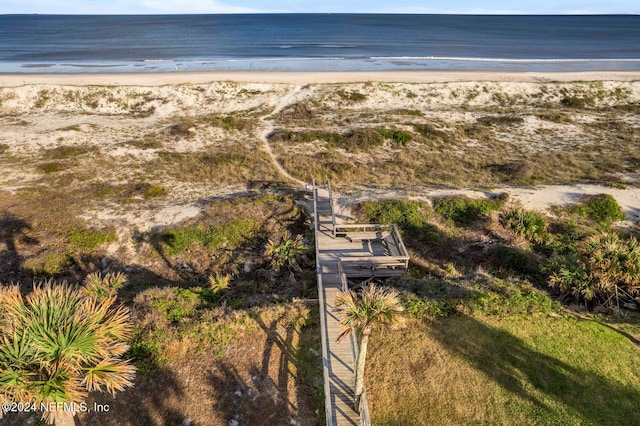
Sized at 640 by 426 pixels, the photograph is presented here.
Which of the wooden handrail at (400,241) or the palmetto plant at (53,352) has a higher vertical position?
the palmetto plant at (53,352)

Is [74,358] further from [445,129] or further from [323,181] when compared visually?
[445,129]

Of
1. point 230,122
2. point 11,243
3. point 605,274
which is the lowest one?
point 11,243

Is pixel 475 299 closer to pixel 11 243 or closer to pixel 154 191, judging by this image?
pixel 154 191

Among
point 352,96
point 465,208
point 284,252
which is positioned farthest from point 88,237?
point 352,96

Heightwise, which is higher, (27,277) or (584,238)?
(584,238)

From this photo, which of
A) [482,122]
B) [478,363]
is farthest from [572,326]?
[482,122]

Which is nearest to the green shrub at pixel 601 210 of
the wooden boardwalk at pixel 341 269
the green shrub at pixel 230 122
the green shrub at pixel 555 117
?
the wooden boardwalk at pixel 341 269

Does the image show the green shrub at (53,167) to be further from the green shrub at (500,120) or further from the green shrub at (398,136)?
the green shrub at (500,120)
